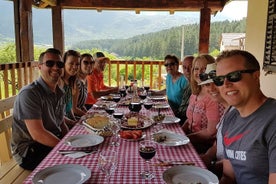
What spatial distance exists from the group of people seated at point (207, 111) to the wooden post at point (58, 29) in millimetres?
2767

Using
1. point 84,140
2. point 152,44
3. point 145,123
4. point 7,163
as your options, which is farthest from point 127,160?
point 152,44

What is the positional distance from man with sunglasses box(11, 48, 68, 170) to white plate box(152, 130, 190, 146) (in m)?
0.85

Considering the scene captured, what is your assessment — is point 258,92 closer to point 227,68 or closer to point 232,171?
point 227,68

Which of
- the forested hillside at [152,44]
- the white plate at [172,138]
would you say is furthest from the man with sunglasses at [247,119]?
the forested hillside at [152,44]

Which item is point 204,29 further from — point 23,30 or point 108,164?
point 108,164

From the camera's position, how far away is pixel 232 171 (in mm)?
1611

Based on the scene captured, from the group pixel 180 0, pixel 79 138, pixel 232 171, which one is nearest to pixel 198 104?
pixel 232 171

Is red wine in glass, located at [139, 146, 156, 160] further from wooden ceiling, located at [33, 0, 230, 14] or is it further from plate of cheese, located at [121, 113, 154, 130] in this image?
wooden ceiling, located at [33, 0, 230, 14]

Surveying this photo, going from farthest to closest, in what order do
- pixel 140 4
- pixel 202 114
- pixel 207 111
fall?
pixel 140 4 < pixel 202 114 < pixel 207 111

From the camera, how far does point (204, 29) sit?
6.51m

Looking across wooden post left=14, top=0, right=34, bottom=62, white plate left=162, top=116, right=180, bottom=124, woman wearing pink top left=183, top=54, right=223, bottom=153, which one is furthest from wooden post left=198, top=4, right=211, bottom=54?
white plate left=162, top=116, right=180, bottom=124

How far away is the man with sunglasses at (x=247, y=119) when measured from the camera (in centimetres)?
132

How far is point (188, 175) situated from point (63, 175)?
648 millimetres

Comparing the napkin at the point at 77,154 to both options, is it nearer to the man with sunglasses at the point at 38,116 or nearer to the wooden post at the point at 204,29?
the man with sunglasses at the point at 38,116
